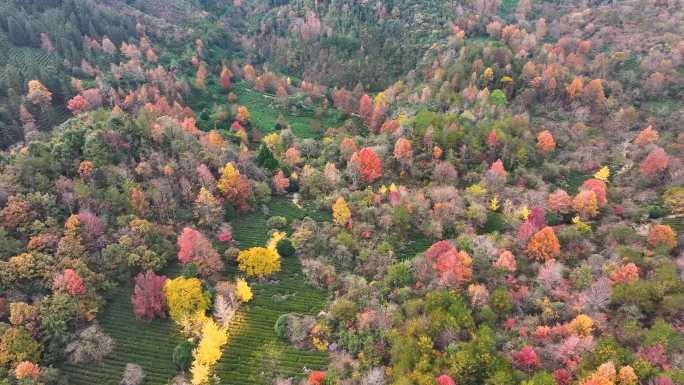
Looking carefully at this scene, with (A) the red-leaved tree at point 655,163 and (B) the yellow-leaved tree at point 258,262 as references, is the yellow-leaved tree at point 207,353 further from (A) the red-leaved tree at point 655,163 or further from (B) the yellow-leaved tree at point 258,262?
(A) the red-leaved tree at point 655,163

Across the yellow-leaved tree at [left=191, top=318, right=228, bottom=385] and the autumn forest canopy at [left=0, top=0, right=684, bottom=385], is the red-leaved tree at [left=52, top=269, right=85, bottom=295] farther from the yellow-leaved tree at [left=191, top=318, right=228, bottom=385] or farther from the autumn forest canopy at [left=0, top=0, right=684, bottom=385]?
the yellow-leaved tree at [left=191, top=318, right=228, bottom=385]

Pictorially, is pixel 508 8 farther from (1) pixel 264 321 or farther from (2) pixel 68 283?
(2) pixel 68 283

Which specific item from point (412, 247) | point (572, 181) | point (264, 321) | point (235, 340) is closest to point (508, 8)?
point (572, 181)

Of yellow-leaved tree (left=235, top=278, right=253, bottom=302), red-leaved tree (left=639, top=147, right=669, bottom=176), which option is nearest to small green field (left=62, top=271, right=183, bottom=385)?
yellow-leaved tree (left=235, top=278, right=253, bottom=302)

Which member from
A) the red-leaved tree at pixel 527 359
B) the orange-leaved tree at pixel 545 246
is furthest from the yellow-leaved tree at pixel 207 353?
the orange-leaved tree at pixel 545 246

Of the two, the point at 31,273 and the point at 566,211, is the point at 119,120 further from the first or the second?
the point at 566,211
